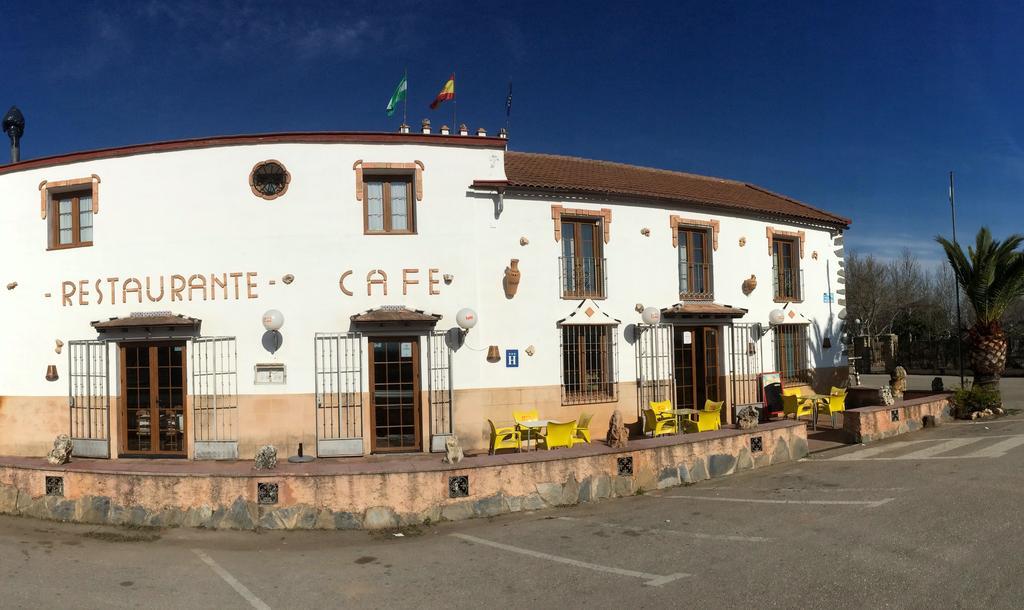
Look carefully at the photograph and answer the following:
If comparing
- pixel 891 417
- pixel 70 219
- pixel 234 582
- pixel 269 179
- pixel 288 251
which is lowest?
pixel 234 582

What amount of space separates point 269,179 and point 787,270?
1263cm

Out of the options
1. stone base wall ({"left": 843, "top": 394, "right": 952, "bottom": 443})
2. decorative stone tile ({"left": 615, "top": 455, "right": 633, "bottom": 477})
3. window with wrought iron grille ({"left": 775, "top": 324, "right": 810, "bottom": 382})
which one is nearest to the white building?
decorative stone tile ({"left": 615, "top": 455, "right": 633, "bottom": 477})

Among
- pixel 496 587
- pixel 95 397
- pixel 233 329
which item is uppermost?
pixel 233 329

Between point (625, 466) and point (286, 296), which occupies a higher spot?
point (286, 296)

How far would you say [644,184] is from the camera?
15.5m

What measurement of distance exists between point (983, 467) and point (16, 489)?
14.0 m

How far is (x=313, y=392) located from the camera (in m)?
11.6

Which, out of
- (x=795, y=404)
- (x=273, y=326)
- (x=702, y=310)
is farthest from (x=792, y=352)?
(x=273, y=326)

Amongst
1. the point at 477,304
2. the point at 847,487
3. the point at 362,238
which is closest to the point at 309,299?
the point at 362,238

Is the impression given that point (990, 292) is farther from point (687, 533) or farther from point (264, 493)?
point (264, 493)

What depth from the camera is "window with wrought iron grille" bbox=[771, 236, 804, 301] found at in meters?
16.1

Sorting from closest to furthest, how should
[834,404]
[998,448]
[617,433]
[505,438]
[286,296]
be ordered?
[617,433] → [998,448] → [505,438] → [286,296] → [834,404]

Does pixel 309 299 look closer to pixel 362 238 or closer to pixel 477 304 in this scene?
pixel 362 238

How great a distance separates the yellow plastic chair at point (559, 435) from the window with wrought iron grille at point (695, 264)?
527 cm
